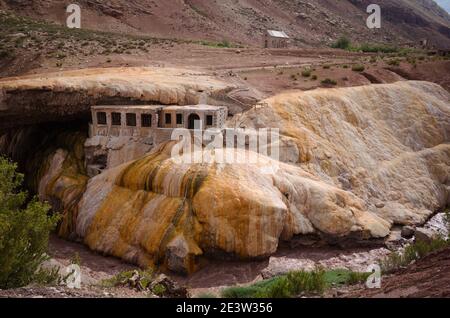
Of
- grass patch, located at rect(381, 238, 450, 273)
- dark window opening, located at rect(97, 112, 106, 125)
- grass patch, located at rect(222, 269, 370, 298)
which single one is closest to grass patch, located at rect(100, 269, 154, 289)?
grass patch, located at rect(222, 269, 370, 298)

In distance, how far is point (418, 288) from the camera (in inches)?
495

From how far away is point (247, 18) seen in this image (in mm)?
67938

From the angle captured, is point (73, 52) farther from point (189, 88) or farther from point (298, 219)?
point (298, 219)

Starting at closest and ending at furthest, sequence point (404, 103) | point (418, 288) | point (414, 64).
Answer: point (418, 288), point (404, 103), point (414, 64)

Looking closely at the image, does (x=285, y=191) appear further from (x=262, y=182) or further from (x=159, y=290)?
(x=159, y=290)

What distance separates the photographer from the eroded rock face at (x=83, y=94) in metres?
24.2

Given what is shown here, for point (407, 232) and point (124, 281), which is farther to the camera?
point (407, 232)

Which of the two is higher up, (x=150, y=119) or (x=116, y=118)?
(x=150, y=119)

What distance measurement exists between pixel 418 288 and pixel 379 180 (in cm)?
1512

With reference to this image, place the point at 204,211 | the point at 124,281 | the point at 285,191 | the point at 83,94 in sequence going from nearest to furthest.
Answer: the point at 124,281 → the point at 204,211 → the point at 285,191 → the point at 83,94

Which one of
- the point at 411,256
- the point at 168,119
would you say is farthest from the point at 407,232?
the point at 168,119

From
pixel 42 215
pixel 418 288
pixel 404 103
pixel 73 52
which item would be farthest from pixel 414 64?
pixel 42 215

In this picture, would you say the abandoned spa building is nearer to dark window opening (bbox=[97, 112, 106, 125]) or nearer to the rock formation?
dark window opening (bbox=[97, 112, 106, 125])

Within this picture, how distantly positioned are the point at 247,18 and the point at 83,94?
47223 millimetres
